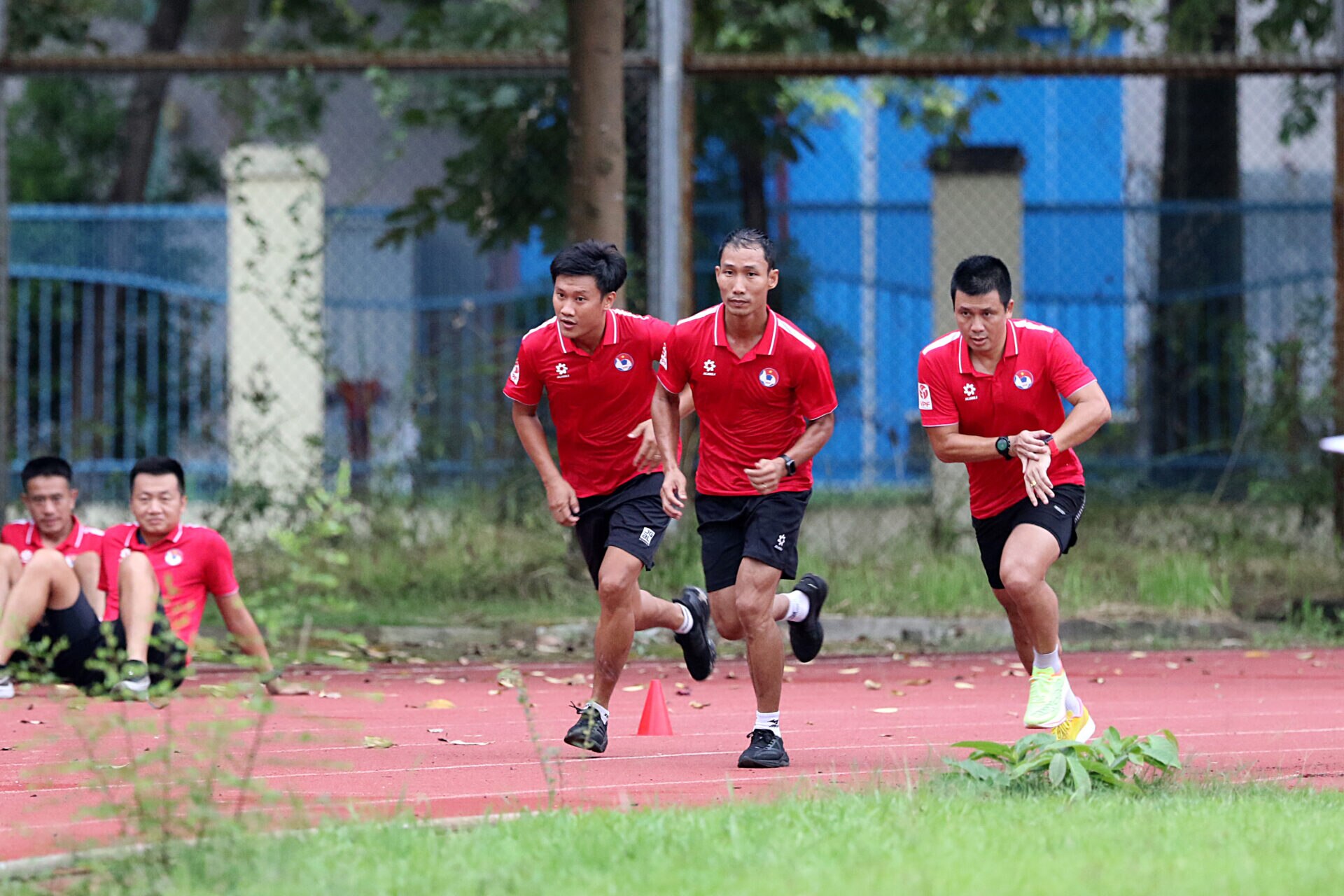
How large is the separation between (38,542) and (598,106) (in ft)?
13.5

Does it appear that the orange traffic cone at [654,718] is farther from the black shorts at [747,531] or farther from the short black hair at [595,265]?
the short black hair at [595,265]

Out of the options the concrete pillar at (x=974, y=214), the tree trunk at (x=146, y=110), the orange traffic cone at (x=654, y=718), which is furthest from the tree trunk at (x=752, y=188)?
the orange traffic cone at (x=654, y=718)

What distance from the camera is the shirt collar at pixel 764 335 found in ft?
22.2

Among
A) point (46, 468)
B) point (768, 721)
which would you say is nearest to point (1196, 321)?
point (768, 721)

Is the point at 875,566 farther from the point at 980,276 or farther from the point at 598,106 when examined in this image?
the point at 980,276

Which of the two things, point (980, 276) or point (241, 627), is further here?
point (241, 627)

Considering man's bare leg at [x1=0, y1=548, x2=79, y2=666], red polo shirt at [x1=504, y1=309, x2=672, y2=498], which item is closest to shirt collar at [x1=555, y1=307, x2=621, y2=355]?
red polo shirt at [x1=504, y1=309, x2=672, y2=498]

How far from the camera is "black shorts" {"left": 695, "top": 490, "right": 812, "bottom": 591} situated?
6.62 meters

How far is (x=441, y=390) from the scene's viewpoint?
12.7m

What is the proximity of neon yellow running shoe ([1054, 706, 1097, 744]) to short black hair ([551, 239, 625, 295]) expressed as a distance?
7.64 ft

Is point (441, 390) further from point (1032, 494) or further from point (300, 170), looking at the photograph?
point (1032, 494)

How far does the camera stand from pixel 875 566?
1123cm

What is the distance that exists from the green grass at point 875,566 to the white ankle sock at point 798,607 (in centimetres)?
253

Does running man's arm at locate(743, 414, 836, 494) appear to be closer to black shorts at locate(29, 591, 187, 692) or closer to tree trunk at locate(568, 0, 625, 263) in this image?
black shorts at locate(29, 591, 187, 692)
